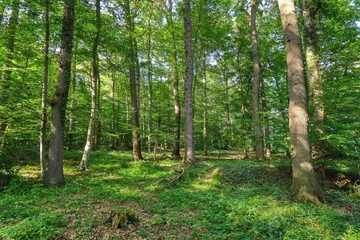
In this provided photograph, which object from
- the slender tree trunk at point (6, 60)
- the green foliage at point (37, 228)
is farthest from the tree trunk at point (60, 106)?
the green foliage at point (37, 228)

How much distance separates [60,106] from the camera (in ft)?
21.2

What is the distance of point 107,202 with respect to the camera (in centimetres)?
521

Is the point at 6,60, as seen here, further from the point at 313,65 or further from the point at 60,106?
the point at 313,65

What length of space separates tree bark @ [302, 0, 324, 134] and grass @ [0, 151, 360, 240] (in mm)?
1603

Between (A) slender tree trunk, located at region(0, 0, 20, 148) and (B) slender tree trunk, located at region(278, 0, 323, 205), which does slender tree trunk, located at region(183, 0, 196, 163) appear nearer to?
(B) slender tree trunk, located at region(278, 0, 323, 205)

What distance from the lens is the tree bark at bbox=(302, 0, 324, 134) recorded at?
6.64 metres

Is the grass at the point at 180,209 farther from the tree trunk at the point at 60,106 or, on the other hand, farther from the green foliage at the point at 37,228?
the tree trunk at the point at 60,106

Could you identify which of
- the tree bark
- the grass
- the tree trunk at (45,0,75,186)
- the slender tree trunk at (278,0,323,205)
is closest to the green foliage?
the grass

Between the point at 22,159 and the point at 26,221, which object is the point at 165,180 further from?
the point at 22,159

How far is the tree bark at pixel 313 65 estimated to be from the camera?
6.64 m

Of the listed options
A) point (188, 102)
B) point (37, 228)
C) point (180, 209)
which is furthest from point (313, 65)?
point (37, 228)

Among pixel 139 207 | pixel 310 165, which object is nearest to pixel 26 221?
pixel 139 207

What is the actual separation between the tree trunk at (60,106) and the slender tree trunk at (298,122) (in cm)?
646

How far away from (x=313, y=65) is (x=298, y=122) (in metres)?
3.01
